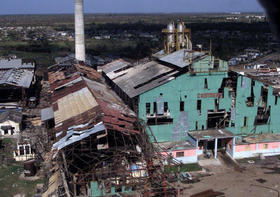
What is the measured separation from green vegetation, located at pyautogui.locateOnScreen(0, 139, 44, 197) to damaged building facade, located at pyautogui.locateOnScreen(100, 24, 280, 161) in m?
8.81

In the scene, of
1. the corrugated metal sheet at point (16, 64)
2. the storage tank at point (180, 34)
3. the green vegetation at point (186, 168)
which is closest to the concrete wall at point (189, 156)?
the green vegetation at point (186, 168)

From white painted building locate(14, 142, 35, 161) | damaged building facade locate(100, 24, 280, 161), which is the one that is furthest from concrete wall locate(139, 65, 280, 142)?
white painted building locate(14, 142, 35, 161)

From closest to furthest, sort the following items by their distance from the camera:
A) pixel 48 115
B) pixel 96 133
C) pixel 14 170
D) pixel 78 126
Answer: pixel 96 133 → pixel 78 126 → pixel 14 170 → pixel 48 115

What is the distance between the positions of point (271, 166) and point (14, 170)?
17.6 m

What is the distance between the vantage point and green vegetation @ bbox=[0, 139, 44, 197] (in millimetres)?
18938

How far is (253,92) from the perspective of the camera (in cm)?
2527

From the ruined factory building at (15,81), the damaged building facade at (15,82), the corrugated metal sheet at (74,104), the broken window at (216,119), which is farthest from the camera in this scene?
the ruined factory building at (15,81)

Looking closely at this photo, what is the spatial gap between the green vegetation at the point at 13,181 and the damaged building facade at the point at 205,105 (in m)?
8.81

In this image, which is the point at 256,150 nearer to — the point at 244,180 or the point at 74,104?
the point at 244,180

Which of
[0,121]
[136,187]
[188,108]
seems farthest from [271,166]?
[0,121]

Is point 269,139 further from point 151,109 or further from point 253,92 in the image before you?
point 151,109

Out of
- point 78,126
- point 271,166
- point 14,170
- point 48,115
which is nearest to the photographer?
point 78,126

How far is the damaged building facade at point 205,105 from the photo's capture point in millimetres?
23938

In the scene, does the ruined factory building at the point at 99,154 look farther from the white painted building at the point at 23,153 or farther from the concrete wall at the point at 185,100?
the white painted building at the point at 23,153
